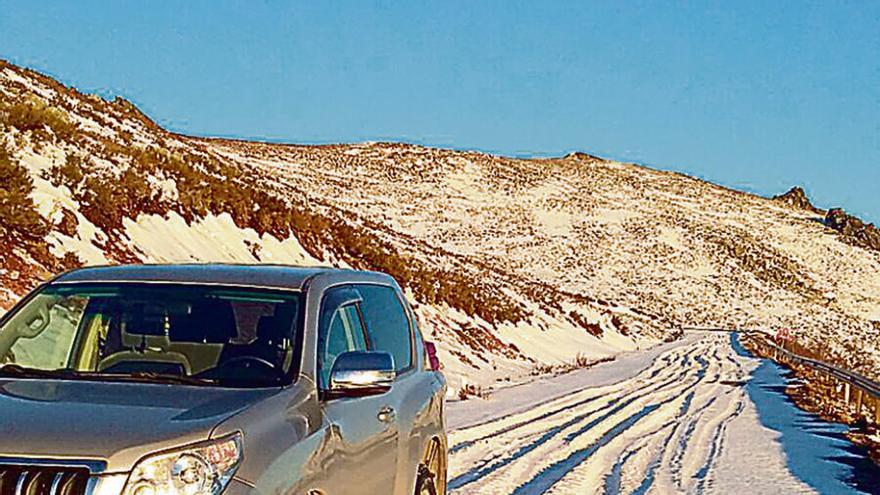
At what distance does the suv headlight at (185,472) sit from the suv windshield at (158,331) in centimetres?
105

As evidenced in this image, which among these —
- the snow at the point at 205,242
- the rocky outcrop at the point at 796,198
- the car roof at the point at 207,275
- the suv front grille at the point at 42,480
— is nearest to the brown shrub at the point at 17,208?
the snow at the point at 205,242

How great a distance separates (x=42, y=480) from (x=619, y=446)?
36.5 feet

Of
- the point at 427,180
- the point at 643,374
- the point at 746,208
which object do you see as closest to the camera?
the point at 643,374

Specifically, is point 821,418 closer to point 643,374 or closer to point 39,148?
point 643,374

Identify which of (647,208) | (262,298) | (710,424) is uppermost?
(647,208)

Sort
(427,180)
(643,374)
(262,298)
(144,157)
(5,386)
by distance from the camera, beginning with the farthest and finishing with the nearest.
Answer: (427,180), (643,374), (144,157), (262,298), (5,386)

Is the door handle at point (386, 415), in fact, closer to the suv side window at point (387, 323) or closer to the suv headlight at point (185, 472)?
the suv side window at point (387, 323)

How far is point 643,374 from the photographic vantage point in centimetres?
2983

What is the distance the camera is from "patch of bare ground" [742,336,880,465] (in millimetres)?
16812

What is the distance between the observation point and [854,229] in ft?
415

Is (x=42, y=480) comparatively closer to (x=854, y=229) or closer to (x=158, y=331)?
(x=158, y=331)

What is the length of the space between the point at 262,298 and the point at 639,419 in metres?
13.0

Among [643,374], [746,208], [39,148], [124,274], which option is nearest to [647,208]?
[746,208]

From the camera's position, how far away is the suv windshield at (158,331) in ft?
17.8
